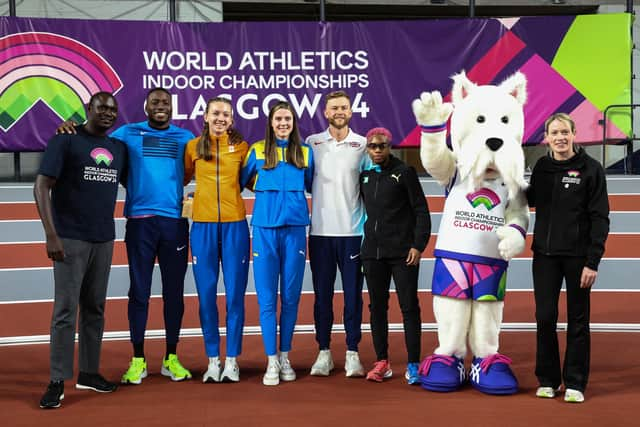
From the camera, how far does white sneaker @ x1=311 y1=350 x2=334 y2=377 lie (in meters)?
4.41

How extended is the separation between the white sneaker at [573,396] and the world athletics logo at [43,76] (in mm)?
8051

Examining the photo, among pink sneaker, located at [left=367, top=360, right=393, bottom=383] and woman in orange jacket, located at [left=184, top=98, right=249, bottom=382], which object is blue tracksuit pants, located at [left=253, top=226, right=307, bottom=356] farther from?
pink sneaker, located at [left=367, top=360, right=393, bottom=383]

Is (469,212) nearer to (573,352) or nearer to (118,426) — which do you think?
(573,352)

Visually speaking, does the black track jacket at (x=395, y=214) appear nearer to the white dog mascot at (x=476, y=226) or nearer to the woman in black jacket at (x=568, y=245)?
the white dog mascot at (x=476, y=226)

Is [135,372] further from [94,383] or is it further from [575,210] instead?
[575,210]

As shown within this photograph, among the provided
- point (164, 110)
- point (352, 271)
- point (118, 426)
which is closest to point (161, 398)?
point (118, 426)

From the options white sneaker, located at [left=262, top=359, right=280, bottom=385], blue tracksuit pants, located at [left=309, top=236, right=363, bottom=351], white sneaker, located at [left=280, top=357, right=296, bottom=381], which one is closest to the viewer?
white sneaker, located at [left=262, top=359, right=280, bottom=385]

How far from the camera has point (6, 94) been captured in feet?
32.9

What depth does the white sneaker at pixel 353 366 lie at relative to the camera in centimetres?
439

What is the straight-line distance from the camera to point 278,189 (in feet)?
14.3

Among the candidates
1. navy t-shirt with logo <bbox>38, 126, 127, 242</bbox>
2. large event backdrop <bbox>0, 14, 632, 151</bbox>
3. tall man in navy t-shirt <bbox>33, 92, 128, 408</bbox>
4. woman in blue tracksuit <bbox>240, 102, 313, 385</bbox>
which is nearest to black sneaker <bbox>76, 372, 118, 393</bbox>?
tall man in navy t-shirt <bbox>33, 92, 128, 408</bbox>

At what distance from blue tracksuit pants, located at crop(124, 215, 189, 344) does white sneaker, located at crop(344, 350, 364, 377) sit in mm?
1068

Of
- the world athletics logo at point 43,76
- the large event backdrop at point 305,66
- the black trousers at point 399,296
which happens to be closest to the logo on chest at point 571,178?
the black trousers at point 399,296

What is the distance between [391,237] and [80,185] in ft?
5.85
